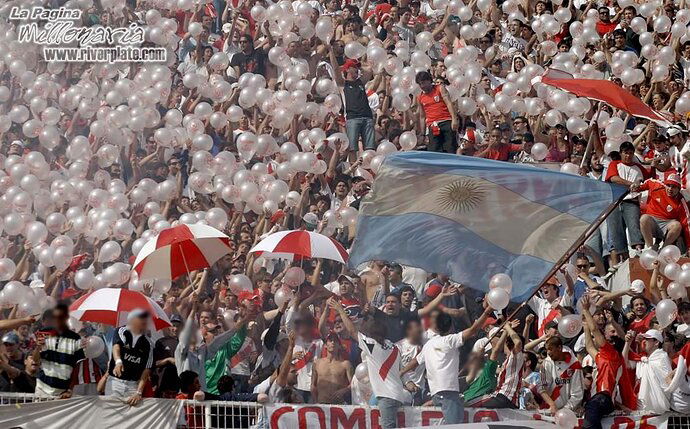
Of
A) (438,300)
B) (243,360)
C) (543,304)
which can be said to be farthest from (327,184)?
(243,360)

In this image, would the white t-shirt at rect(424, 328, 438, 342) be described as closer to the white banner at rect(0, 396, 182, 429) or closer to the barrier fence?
the barrier fence

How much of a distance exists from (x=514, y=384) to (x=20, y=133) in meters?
7.12

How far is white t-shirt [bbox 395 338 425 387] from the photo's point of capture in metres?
12.1

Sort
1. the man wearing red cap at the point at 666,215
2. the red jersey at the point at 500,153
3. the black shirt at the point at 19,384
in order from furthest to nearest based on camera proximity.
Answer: the red jersey at the point at 500,153
the man wearing red cap at the point at 666,215
the black shirt at the point at 19,384

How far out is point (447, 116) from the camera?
55.9ft

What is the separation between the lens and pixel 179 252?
13.5m

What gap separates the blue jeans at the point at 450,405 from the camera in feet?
38.0

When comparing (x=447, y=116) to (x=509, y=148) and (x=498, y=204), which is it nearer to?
(x=509, y=148)

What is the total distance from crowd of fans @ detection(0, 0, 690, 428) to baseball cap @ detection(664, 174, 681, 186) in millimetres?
51

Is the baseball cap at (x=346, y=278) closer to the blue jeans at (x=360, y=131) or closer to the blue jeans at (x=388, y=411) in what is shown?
→ the blue jeans at (x=388, y=411)

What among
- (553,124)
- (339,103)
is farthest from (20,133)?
(553,124)

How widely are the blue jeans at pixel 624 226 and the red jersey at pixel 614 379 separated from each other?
304 centimetres

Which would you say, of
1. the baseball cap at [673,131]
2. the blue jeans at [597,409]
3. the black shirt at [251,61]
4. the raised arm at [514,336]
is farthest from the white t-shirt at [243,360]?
the black shirt at [251,61]

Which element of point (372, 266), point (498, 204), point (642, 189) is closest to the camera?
point (498, 204)
